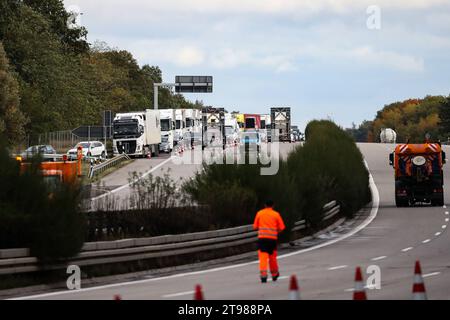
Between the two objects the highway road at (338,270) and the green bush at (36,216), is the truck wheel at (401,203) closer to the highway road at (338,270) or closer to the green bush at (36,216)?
the highway road at (338,270)

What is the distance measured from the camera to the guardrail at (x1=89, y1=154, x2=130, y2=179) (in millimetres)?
67150

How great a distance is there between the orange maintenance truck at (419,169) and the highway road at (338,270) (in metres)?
6.30

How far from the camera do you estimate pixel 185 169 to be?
2975 inches

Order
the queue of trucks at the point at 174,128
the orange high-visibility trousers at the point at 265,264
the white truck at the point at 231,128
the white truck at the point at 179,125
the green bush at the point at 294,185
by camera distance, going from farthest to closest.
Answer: the white truck at the point at 231,128 < the white truck at the point at 179,125 < the queue of trucks at the point at 174,128 < the green bush at the point at 294,185 < the orange high-visibility trousers at the point at 265,264

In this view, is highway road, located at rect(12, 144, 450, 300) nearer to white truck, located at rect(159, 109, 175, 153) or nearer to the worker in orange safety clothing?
the worker in orange safety clothing

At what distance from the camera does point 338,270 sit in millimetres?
26359

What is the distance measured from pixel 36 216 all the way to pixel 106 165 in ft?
170

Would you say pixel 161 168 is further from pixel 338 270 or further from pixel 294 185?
pixel 338 270

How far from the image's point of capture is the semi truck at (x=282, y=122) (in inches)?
4294

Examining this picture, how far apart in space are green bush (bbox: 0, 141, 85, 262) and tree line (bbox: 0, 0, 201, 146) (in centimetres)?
4520

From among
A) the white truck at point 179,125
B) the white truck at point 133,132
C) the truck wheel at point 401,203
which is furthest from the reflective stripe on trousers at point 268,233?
the white truck at point 179,125

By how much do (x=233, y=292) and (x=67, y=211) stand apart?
4.94 m

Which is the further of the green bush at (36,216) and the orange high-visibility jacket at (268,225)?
the green bush at (36,216)

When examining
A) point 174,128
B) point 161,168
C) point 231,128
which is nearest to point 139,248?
point 161,168
